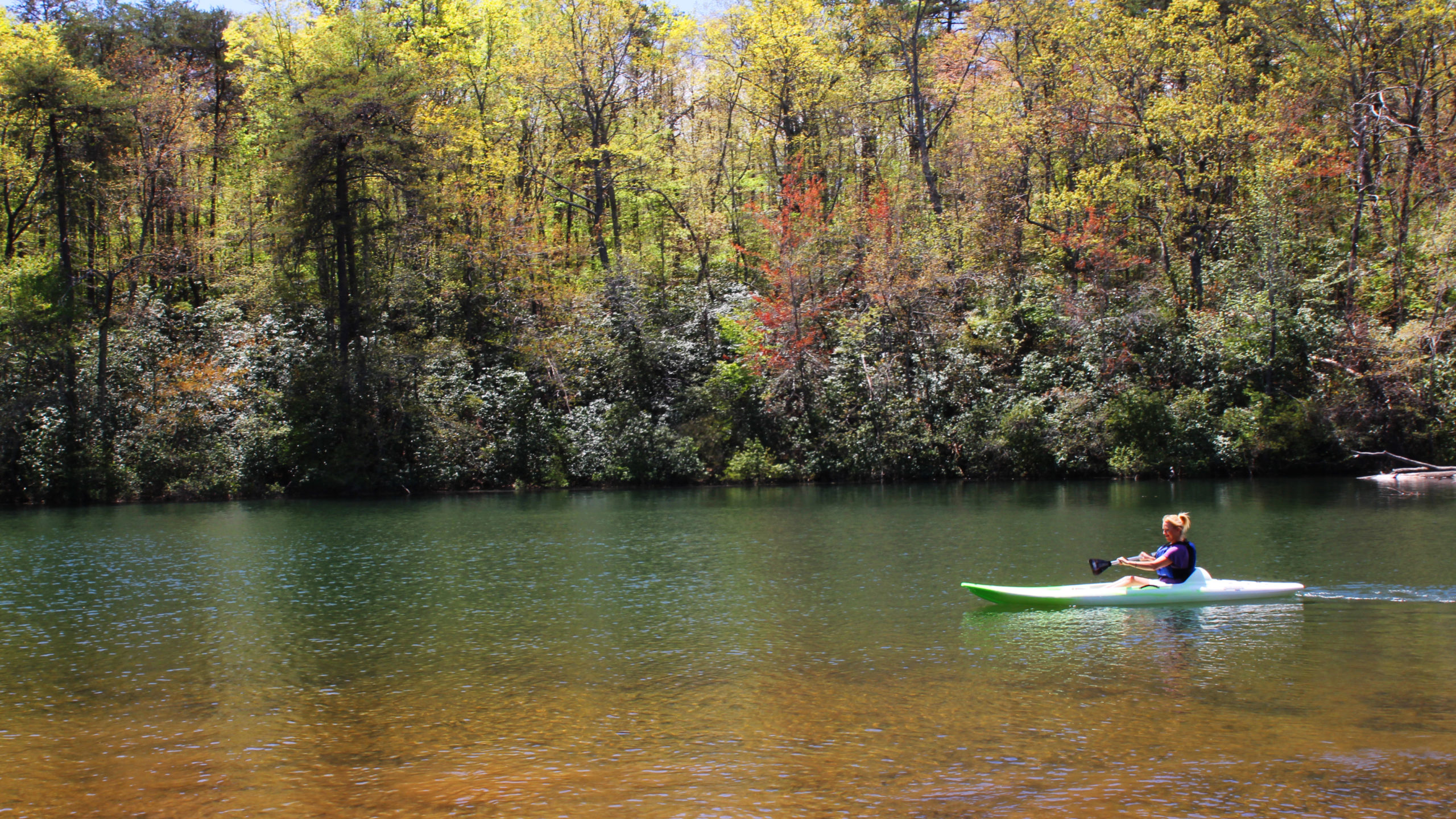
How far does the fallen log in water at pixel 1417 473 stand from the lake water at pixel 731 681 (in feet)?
32.7

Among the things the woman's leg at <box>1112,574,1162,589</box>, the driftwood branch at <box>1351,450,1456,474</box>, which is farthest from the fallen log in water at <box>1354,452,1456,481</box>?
the woman's leg at <box>1112,574,1162,589</box>

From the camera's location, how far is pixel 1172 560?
13.6 meters

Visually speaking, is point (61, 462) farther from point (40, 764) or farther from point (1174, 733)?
point (1174, 733)

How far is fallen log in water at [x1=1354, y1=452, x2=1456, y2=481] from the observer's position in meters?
27.8

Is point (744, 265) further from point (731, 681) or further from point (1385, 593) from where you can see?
point (731, 681)

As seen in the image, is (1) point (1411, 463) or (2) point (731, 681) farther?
(1) point (1411, 463)

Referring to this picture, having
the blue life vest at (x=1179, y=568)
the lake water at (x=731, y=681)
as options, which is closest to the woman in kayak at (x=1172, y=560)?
the blue life vest at (x=1179, y=568)

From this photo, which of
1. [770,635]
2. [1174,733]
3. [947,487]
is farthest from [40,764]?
[947,487]

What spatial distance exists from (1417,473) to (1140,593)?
20.1m

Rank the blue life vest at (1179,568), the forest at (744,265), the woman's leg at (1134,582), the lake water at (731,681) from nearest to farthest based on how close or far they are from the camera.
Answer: the lake water at (731,681), the blue life vest at (1179,568), the woman's leg at (1134,582), the forest at (744,265)

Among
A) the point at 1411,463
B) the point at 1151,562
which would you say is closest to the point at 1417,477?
the point at 1411,463

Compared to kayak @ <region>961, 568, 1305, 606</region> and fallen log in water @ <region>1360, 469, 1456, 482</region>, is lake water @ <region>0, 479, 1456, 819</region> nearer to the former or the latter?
kayak @ <region>961, 568, 1305, 606</region>

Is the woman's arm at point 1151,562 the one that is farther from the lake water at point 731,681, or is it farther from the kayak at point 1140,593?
the lake water at point 731,681

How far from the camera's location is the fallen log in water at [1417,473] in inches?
1095
